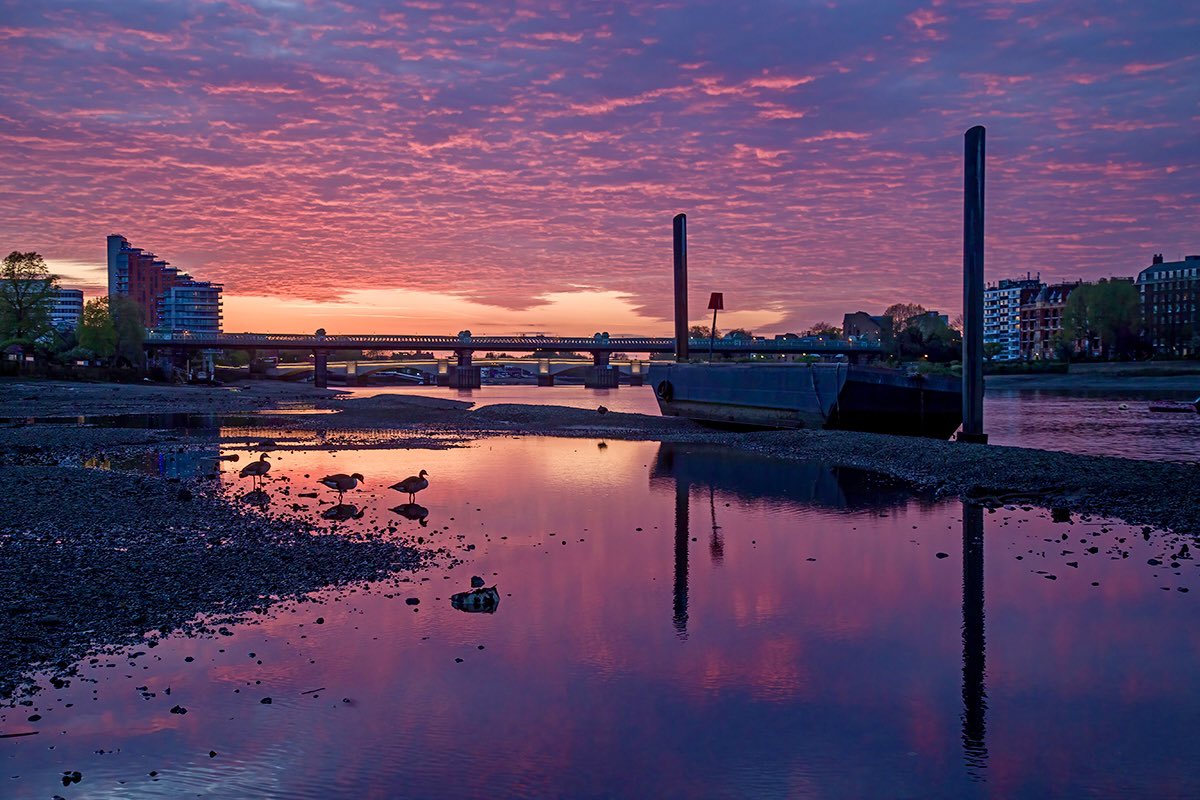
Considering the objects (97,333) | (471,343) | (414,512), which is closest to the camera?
(414,512)

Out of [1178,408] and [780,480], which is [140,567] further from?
[1178,408]

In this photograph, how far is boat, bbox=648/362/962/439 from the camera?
4322cm

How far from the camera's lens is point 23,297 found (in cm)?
10481

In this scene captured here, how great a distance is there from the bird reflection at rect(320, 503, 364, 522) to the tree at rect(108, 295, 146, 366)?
116m

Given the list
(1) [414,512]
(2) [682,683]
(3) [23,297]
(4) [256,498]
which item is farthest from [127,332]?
(2) [682,683]

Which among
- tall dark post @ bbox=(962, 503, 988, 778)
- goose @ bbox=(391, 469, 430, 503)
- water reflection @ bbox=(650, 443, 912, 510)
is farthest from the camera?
water reflection @ bbox=(650, 443, 912, 510)

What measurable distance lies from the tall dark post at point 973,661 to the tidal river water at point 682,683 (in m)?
0.05

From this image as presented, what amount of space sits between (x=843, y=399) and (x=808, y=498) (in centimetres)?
2040

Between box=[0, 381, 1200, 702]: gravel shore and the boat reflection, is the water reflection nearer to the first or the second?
the boat reflection

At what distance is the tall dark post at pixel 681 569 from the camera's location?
12.6 m

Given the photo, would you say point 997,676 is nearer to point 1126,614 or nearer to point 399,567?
point 1126,614

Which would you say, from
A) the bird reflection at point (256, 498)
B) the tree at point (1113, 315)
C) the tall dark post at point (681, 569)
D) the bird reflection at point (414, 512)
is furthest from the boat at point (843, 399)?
the tree at point (1113, 315)

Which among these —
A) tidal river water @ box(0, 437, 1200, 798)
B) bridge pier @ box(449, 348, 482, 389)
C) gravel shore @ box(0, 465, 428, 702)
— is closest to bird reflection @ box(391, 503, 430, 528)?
tidal river water @ box(0, 437, 1200, 798)

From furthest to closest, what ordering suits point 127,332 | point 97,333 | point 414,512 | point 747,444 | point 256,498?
point 127,332
point 97,333
point 747,444
point 256,498
point 414,512
